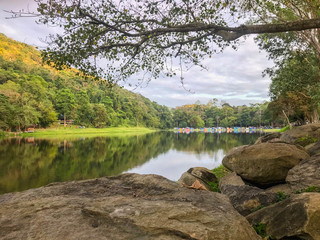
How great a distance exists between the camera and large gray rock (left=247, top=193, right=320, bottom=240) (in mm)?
3254

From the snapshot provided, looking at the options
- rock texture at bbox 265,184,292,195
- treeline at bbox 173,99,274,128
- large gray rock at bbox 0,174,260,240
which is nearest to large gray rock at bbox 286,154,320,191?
rock texture at bbox 265,184,292,195

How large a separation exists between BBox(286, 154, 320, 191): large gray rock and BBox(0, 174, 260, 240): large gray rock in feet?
12.4

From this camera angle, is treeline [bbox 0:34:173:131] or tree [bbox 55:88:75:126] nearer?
treeline [bbox 0:34:173:131]

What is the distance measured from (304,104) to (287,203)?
1265 inches

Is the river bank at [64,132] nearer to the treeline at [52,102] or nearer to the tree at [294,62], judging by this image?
the treeline at [52,102]

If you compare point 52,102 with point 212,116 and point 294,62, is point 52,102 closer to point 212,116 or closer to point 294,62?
point 294,62

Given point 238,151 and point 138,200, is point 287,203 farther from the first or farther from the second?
point 238,151

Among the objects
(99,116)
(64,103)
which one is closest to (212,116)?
(99,116)

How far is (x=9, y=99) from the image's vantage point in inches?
1713

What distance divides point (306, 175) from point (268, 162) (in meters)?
1.41

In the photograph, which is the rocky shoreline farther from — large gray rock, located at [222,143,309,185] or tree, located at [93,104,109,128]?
tree, located at [93,104,109,128]

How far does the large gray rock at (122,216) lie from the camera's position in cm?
A: 221

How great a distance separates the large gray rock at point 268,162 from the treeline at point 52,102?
222 inches

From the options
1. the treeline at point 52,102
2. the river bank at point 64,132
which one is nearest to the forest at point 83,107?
the treeline at point 52,102
